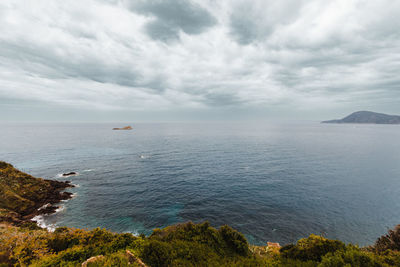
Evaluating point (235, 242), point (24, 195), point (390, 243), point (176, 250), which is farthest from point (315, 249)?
point (24, 195)

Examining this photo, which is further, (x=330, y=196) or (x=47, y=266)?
(x=330, y=196)

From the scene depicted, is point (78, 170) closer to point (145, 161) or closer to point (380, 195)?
point (145, 161)

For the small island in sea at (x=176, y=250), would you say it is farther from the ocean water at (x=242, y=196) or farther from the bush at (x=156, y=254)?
the ocean water at (x=242, y=196)

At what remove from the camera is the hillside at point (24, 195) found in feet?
114

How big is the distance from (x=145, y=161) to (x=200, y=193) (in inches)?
1593

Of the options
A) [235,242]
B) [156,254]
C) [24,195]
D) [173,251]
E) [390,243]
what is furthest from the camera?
[24,195]

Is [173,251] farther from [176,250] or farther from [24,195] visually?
[24,195]

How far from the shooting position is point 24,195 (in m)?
40.8

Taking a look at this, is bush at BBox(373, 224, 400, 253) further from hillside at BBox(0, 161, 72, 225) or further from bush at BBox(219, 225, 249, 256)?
hillside at BBox(0, 161, 72, 225)

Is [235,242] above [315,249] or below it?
below

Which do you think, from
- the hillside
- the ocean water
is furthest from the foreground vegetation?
the hillside

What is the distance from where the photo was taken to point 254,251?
2223 centimetres

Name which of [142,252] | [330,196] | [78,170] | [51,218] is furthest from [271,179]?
[78,170]

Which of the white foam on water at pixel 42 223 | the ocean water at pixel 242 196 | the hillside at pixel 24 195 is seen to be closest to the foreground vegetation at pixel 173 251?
the ocean water at pixel 242 196
